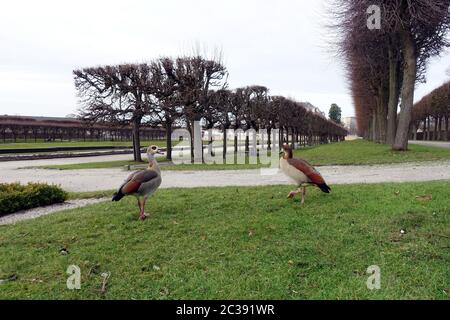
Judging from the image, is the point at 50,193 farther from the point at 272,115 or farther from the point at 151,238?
the point at 272,115

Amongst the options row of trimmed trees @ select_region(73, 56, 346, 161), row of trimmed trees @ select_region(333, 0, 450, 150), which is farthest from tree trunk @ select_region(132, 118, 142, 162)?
row of trimmed trees @ select_region(333, 0, 450, 150)

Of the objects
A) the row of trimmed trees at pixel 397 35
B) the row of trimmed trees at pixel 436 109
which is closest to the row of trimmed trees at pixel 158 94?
the row of trimmed trees at pixel 397 35

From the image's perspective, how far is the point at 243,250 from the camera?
16.3 ft

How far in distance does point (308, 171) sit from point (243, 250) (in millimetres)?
2473

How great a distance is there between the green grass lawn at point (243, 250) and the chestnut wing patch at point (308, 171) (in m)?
0.62

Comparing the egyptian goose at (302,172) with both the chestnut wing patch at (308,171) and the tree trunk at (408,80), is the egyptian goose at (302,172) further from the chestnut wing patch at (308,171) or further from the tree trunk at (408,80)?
the tree trunk at (408,80)

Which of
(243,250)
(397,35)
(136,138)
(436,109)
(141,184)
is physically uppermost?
(397,35)

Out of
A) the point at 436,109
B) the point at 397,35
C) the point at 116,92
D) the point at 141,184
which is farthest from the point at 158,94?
the point at 436,109

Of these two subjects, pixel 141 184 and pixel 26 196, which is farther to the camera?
pixel 26 196

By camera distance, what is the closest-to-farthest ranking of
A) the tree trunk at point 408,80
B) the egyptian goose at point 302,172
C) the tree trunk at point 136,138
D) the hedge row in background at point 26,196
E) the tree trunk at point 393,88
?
the egyptian goose at point 302,172
the hedge row in background at point 26,196
the tree trunk at point 408,80
the tree trunk at point 393,88
the tree trunk at point 136,138

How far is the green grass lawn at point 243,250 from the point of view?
3930 mm

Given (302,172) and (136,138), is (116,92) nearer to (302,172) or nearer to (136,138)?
(136,138)
